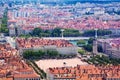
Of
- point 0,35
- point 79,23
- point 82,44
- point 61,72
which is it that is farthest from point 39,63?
point 79,23

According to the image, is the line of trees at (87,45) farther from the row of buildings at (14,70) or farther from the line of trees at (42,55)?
the row of buildings at (14,70)

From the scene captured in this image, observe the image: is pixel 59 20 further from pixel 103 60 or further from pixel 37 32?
pixel 103 60

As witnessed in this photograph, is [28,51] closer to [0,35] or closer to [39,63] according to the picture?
[39,63]

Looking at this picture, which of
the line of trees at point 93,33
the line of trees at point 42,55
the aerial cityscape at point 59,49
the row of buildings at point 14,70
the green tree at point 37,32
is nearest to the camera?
the row of buildings at point 14,70

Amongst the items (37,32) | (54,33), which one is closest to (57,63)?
(54,33)

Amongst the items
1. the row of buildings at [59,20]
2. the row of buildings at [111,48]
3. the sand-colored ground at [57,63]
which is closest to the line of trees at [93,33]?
the row of buildings at [59,20]

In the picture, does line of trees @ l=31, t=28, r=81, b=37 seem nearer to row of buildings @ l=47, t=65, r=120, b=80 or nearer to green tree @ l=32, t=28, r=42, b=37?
green tree @ l=32, t=28, r=42, b=37

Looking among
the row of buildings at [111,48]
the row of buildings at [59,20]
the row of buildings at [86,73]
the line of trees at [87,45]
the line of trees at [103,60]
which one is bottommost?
the row of buildings at [59,20]

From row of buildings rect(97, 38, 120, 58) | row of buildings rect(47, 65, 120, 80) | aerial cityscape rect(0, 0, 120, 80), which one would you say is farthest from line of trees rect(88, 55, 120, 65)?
row of buildings rect(47, 65, 120, 80)

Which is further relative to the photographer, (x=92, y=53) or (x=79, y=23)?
(x=79, y=23)
